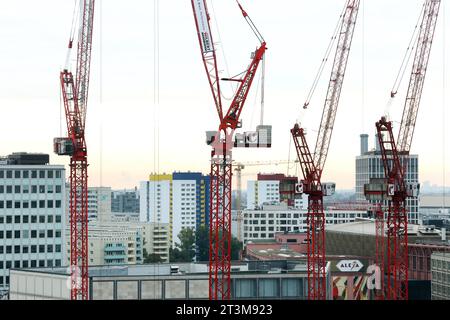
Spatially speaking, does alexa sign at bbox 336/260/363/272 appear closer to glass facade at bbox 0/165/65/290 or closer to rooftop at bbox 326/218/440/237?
rooftop at bbox 326/218/440/237

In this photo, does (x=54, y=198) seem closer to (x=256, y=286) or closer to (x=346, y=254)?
(x=346, y=254)

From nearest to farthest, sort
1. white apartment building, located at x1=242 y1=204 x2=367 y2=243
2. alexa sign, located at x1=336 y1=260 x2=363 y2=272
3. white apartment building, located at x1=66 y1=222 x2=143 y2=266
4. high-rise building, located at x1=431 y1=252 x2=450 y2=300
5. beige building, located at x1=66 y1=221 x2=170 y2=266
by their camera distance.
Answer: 1. high-rise building, located at x1=431 y1=252 x2=450 y2=300
2. alexa sign, located at x1=336 y1=260 x2=363 y2=272
3. white apartment building, located at x1=66 y1=222 x2=143 y2=266
4. beige building, located at x1=66 y1=221 x2=170 y2=266
5. white apartment building, located at x1=242 y1=204 x2=367 y2=243

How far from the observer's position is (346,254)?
96.2 metres

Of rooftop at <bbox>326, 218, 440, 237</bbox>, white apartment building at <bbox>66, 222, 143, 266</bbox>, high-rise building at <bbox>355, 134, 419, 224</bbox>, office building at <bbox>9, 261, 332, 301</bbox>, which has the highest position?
high-rise building at <bbox>355, 134, 419, 224</bbox>

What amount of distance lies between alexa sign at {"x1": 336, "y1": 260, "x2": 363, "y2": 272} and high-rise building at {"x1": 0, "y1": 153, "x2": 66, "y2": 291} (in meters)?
27.8

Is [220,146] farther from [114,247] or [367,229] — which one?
[114,247]

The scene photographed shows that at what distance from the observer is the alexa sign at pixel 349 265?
81375 mm

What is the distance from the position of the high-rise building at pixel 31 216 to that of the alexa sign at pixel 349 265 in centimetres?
2783

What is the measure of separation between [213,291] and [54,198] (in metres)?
47.6

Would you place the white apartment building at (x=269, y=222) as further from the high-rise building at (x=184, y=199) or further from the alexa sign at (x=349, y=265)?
the alexa sign at (x=349, y=265)

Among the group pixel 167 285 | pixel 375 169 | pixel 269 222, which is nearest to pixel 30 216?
pixel 167 285

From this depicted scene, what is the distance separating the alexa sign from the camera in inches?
3204

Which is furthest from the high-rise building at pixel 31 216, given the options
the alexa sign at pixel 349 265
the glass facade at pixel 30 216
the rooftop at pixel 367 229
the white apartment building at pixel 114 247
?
the rooftop at pixel 367 229

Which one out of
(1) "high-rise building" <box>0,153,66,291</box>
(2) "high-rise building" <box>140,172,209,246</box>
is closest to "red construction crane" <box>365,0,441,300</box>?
(1) "high-rise building" <box>0,153,66,291</box>
